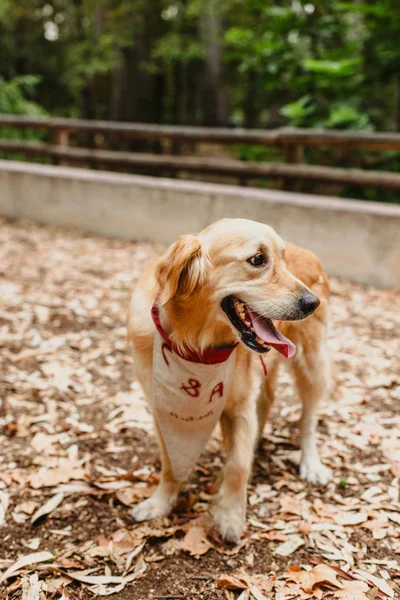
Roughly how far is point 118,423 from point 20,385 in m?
0.80

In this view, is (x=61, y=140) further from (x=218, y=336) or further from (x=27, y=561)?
(x=27, y=561)

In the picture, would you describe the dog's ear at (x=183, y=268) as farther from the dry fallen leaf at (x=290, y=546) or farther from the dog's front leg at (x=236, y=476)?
the dry fallen leaf at (x=290, y=546)

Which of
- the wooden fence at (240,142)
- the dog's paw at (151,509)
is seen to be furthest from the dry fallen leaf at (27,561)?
the wooden fence at (240,142)

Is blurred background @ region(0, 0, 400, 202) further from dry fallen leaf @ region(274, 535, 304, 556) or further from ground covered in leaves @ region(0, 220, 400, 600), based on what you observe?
dry fallen leaf @ region(274, 535, 304, 556)

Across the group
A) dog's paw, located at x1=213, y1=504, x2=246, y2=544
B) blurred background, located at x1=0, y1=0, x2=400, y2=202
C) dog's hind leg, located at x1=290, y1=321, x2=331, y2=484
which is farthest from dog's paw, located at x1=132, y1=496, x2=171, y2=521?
blurred background, located at x1=0, y1=0, x2=400, y2=202

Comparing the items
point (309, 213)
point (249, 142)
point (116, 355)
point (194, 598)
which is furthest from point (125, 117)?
point (194, 598)

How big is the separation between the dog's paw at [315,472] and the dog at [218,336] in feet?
0.04

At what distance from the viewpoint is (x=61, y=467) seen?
2969 mm

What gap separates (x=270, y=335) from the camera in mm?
2258

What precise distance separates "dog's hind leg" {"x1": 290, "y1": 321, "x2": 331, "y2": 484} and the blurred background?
6.48 meters

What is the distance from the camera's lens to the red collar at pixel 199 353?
2350mm

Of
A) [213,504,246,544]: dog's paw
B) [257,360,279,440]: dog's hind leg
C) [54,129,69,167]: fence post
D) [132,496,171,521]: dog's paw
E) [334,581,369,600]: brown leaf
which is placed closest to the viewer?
[334,581,369,600]: brown leaf

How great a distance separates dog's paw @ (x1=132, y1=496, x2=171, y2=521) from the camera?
267 centimetres

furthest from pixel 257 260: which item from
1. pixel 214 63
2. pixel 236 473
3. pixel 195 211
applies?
pixel 214 63
